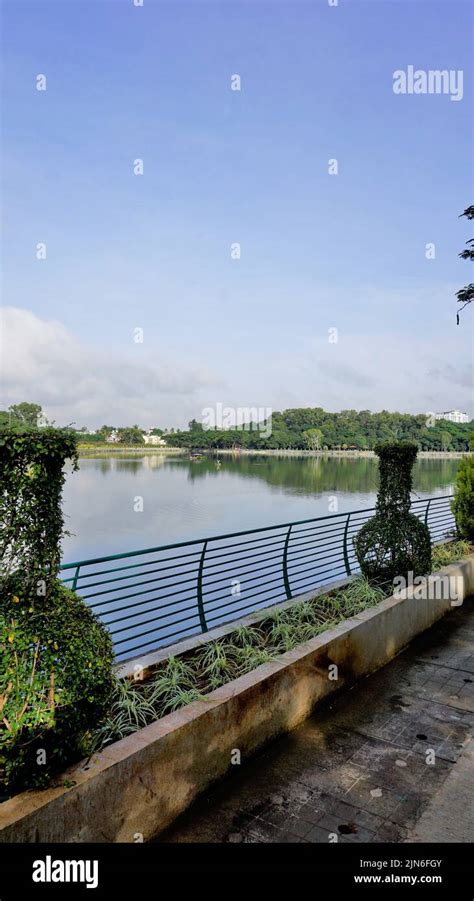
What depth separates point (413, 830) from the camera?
321 cm

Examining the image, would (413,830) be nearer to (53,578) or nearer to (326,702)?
(326,702)

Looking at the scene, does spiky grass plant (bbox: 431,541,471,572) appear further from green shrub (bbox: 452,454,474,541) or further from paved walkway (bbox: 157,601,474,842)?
paved walkway (bbox: 157,601,474,842)

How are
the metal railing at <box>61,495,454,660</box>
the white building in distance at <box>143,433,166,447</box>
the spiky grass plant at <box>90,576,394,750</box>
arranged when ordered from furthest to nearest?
1. the white building in distance at <box>143,433,166,447</box>
2. the metal railing at <box>61,495,454,660</box>
3. the spiky grass plant at <box>90,576,394,750</box>

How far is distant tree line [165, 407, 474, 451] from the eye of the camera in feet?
422

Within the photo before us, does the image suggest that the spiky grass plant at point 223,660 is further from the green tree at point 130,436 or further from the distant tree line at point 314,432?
the green tree at point 130,436

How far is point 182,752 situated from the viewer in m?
3.33

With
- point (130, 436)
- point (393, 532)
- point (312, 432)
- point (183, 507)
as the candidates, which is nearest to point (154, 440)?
point (130, 436)

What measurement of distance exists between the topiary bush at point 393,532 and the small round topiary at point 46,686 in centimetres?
473

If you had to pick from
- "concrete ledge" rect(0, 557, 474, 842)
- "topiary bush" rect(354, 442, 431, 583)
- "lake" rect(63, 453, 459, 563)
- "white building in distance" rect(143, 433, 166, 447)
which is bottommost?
"lake" rect(63, 453, 459, 563)

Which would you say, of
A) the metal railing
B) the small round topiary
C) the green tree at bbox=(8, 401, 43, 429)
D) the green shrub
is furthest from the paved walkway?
the green shrub

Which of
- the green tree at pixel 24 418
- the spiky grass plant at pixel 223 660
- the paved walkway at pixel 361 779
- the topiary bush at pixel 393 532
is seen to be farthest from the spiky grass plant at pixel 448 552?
the green tree at pixel 24 418

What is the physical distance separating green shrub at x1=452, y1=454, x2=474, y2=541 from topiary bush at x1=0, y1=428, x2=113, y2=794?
8859 mm
